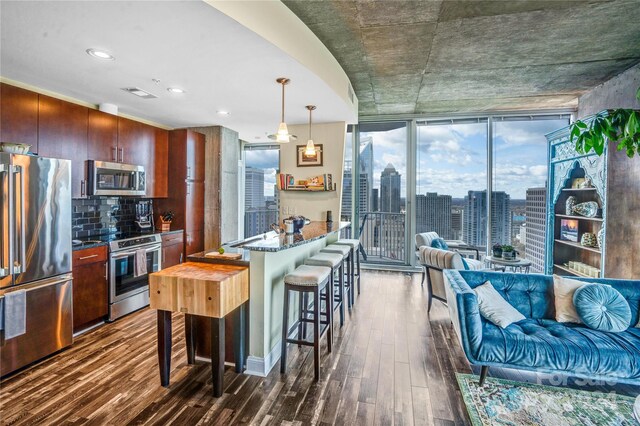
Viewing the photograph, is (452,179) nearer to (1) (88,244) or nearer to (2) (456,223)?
(2) (456,223)

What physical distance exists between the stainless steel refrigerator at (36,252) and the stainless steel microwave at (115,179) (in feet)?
2.43

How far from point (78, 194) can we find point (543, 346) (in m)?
4.72

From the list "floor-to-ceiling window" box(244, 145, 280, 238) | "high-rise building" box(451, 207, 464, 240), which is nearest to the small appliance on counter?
"floor-to-ceiling window" box(244, 145, 280, 238)

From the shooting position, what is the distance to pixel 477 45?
315cm

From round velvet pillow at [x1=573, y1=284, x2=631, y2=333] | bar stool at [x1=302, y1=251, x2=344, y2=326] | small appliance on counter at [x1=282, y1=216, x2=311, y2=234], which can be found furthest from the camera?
small appliance on counter at [x1=282, y1=216, x2=311, y2=234]

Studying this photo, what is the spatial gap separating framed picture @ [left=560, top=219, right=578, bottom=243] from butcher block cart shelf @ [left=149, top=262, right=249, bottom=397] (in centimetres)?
480

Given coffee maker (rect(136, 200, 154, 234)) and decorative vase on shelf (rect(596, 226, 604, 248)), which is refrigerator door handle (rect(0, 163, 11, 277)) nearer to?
coffee maker (rect(136, 200, 154, 234))

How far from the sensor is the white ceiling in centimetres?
187

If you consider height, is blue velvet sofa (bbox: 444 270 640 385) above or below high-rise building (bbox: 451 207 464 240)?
below

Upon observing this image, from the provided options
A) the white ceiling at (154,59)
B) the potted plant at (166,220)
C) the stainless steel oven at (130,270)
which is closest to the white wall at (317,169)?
the white ceiling at (154,59)

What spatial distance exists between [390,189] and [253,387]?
4555mm

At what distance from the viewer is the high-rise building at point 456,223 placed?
577 centimetres

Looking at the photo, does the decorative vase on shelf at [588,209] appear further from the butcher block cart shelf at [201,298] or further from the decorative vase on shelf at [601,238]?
the butcher block cart shelf at [201,298]

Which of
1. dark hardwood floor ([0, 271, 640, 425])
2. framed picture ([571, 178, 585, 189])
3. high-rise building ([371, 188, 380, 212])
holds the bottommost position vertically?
dark hardwood floor ([0, 271, 640, 425])
